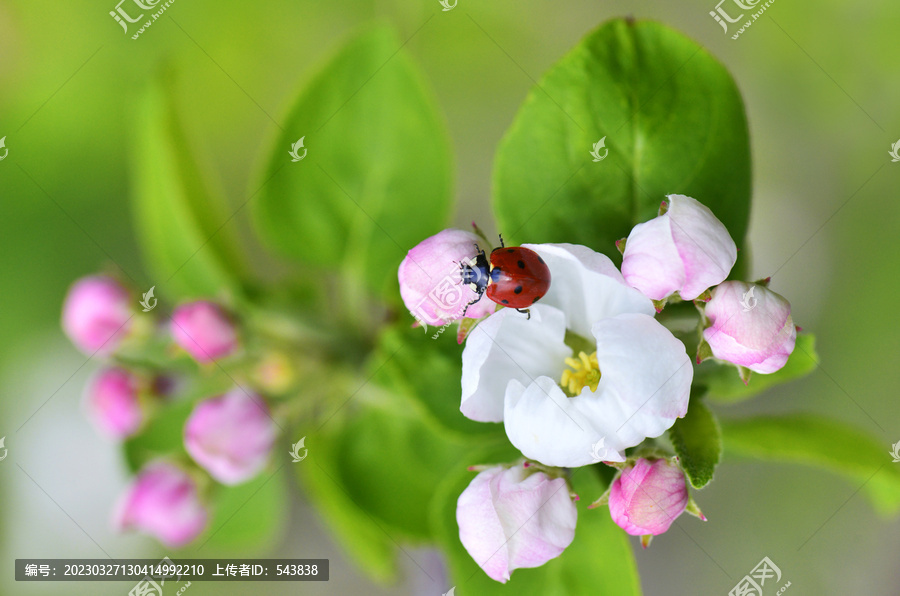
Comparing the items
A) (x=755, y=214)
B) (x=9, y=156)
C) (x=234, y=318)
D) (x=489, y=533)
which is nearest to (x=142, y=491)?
(x=234, y=318)

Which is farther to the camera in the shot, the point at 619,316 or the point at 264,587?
the point at 264,587

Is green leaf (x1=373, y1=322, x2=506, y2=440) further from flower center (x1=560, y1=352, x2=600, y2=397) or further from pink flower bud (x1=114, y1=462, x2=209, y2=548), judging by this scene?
pink flower bud (x1=114, y1=462, x2=209, y2=548)

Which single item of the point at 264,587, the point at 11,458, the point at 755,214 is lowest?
the point at 11,458

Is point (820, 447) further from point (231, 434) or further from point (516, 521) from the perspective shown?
point (231, 434)

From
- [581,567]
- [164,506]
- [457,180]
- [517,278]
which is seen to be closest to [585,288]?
[517,278]

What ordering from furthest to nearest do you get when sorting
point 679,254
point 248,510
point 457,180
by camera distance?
point 457,180 < point 248,510 < point 679,254

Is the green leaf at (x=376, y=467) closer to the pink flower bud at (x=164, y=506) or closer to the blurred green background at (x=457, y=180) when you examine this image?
the pink flower bud at (x=164, y=506)

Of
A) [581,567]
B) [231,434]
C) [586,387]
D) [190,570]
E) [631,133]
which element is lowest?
[190,570]

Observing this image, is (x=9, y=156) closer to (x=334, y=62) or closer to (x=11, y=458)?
→ (x=11, y=458)
